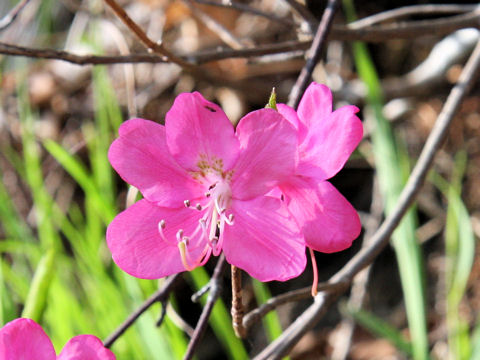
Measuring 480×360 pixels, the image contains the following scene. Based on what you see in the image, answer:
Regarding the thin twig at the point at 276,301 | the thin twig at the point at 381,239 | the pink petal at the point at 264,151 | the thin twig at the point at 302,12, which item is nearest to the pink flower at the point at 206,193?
the pink petal at the point at 264,151

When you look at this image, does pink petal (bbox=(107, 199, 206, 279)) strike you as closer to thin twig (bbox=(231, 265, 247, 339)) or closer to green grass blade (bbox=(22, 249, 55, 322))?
thin twig (bbox=(231, 265, 247, 339))

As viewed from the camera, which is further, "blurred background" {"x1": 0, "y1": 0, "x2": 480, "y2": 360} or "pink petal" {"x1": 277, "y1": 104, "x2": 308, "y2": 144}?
"blurred background" {"x1": 0, "y1": 0, "x2": 480, "y2": 360}

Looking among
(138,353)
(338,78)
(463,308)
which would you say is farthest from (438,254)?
(138,353)

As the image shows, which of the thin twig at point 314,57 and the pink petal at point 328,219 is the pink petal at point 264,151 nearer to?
the pink petal at point 328,219

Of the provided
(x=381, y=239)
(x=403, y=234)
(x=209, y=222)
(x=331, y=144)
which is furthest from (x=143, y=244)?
(x=403, y=234)

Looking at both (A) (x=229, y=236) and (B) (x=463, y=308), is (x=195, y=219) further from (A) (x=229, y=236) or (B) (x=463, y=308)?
(B) (x=463, y=308)

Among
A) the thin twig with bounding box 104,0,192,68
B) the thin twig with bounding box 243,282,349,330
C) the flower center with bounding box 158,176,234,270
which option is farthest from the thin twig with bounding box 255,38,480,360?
the thin twig with bounding box 104,0,192,68

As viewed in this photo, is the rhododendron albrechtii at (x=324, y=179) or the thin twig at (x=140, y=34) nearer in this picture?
the rhododendron albrechtii at (x=324, y=179)
